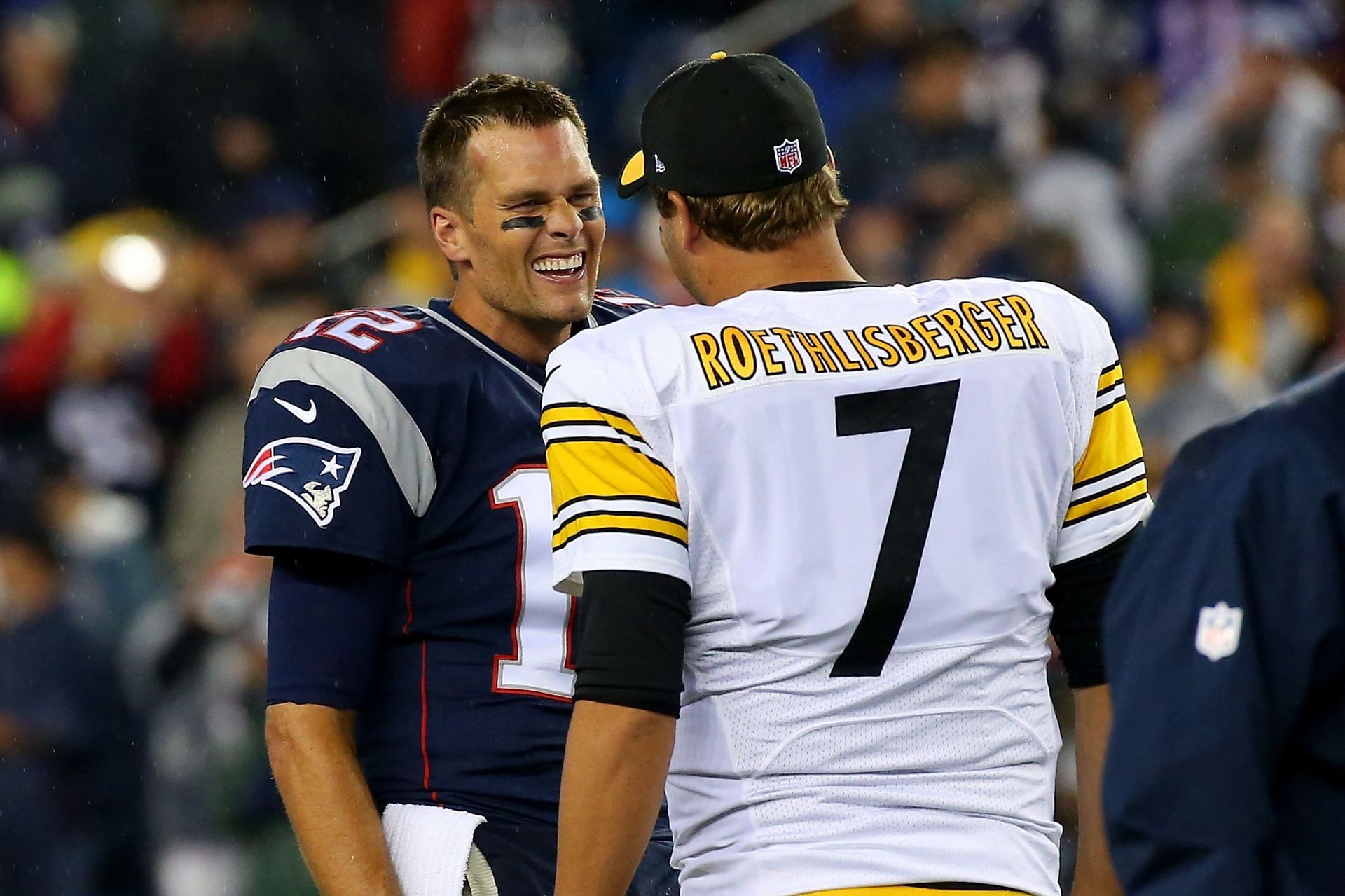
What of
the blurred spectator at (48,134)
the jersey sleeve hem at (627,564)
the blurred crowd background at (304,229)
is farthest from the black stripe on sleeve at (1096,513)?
the blurred spectator at (48,134)

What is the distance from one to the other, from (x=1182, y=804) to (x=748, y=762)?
685 millimetres

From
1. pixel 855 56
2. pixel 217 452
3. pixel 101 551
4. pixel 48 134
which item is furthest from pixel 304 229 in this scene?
pixel 855 56

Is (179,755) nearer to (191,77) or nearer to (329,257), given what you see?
(329,257)

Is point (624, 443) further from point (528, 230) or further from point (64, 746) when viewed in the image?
point (64, 746)

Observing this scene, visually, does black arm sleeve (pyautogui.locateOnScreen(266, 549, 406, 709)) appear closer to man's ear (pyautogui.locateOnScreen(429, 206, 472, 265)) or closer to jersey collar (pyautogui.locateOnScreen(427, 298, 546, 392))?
jersey collar (pyautogui.locateOnScreen(427, 298, 546, 392))

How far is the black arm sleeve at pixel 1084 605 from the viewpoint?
7.86 feet

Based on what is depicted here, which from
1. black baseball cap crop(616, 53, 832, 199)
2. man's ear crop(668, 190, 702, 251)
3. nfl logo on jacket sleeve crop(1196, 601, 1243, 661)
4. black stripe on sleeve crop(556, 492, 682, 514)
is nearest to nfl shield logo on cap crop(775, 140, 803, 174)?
black baseball cap crop(616, 53, 832, 199)

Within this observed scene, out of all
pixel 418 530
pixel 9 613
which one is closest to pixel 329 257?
pixel 9 613

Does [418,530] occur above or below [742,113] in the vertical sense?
below

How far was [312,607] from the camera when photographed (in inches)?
104

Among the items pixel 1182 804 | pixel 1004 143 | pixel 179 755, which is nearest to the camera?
pixel 1182 804

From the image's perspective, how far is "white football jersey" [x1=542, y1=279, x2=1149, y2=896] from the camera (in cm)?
213

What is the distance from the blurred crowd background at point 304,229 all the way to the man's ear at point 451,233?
3.23 meters

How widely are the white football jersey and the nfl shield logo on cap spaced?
179 mm
